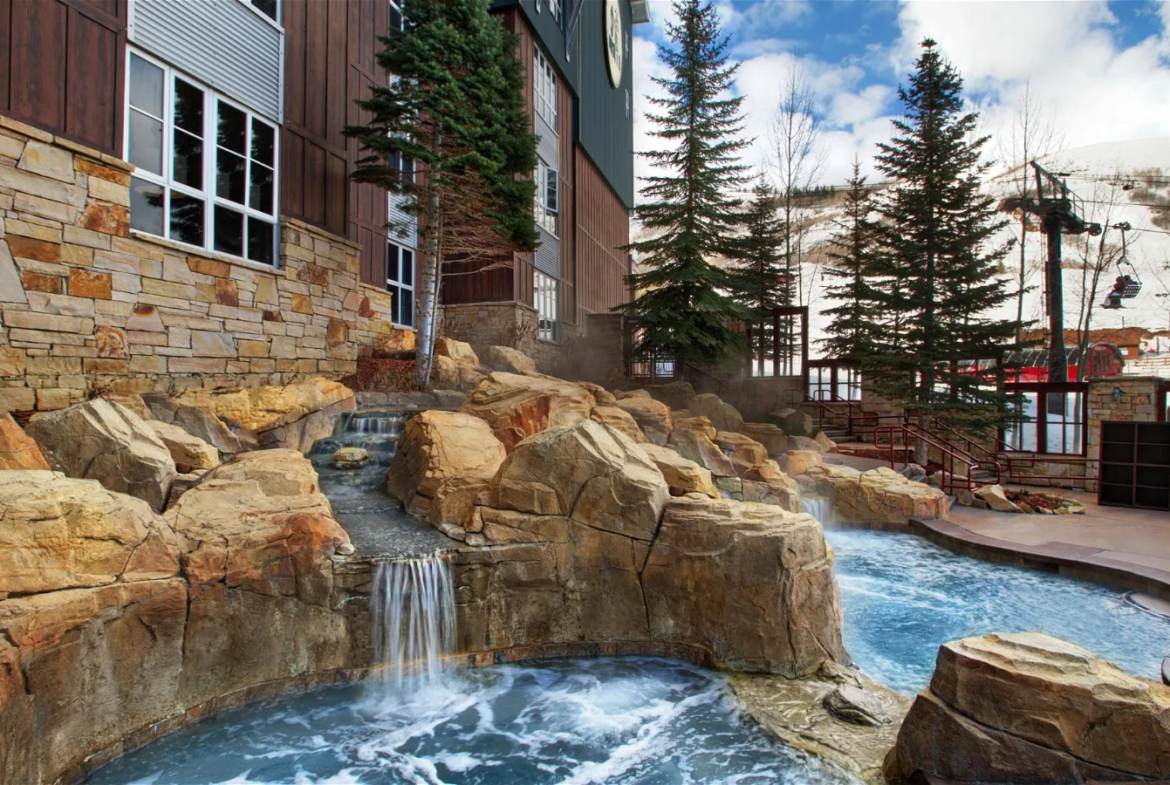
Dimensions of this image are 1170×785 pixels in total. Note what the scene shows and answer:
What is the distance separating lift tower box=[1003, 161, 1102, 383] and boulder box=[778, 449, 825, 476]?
11.5 meters

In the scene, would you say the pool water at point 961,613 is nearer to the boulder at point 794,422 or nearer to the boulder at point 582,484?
the boulder at point 582,484

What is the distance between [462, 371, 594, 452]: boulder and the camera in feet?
29.3

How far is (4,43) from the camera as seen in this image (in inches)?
292

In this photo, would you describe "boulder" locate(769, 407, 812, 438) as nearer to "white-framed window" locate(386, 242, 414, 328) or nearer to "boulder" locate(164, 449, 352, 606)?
"white-framed window" locate(386, 242, 414, 328)

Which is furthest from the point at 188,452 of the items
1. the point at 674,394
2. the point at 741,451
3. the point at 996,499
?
the point at 996,499

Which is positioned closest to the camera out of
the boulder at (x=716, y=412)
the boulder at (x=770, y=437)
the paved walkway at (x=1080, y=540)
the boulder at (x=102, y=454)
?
the boulder at (x=102, y=454)

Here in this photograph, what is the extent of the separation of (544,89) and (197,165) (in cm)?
1429

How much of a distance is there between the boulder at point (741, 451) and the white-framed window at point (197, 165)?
9392mm

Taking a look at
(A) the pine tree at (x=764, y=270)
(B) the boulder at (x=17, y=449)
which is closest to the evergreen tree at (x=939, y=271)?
(A) the pine tree at (x=764, y=270)

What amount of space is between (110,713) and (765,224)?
2374 centimetres

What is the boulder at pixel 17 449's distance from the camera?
559cm

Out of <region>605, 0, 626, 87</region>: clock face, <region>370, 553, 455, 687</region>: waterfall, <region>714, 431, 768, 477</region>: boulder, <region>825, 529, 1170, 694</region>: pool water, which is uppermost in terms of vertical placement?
<region>605, 0, 626, 87</region>: clock face

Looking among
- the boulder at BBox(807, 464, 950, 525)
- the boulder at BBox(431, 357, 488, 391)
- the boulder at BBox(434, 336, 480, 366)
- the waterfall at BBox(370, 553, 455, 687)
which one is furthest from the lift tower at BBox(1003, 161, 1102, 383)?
the waterfall at BBox(370, 553, 455, 687)

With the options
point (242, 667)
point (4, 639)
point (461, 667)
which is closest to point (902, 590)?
point (461, 667)
